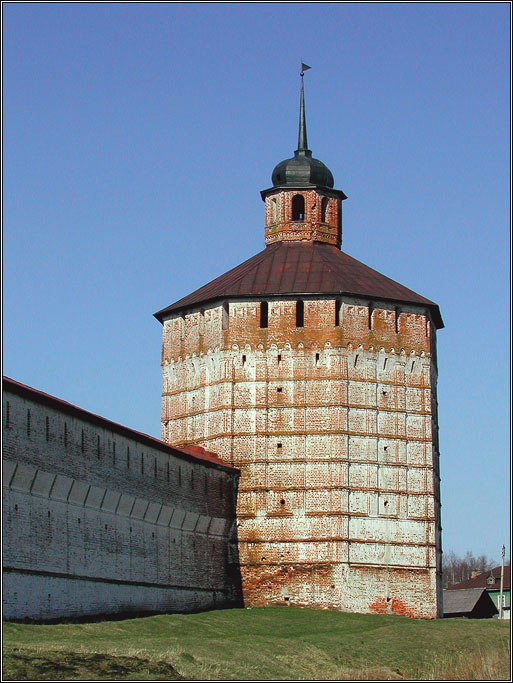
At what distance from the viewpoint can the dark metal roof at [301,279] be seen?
42750 millimetres

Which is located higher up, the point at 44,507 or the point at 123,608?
the point at 44,507

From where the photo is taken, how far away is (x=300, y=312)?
4275 cm

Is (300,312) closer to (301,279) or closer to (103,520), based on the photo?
(301,279)

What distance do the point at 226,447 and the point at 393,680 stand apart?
15.6 metres

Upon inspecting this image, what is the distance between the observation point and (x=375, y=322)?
4288 centimetres

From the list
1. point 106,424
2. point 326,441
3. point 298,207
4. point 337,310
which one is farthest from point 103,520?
point 298,207

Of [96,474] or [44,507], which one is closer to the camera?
[44,507]

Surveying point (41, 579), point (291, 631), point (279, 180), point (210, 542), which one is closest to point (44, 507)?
point (41, 579)

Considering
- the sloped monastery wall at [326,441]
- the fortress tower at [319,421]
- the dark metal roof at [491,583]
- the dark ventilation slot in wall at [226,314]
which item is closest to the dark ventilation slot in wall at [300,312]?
the fortress tower at [319,421]

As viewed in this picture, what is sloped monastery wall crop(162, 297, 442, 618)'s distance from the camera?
40.5 meters

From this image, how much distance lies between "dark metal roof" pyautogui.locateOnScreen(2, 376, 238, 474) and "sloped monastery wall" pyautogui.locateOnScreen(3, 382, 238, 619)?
0.05 metres

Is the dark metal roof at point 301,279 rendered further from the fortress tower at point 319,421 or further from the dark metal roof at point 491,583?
the dark metal roof at point 491,583

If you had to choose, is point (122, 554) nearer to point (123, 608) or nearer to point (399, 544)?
point (123, 608)

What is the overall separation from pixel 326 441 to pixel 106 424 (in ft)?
32.6
